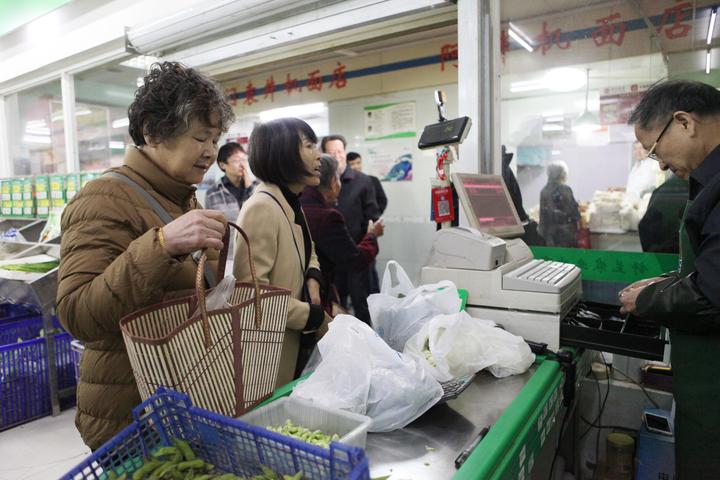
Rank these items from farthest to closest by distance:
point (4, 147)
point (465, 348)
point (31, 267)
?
point (4, 147) < point (31, 267) < point (465, 348)

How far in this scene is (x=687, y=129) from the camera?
1553 mm

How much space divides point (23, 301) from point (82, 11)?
104 inches

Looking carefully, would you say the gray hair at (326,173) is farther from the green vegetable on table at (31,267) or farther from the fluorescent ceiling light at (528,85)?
the green vegetable on table at (31,267)

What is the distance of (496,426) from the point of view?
46.7 inches

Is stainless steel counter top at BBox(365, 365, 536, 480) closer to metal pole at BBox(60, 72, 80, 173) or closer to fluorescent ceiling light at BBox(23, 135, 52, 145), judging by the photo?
metal pole at BBox(60, 72, 80, 173)

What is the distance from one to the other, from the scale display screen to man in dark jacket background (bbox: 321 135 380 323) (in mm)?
2291

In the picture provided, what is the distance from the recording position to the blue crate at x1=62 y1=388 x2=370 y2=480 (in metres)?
0.76

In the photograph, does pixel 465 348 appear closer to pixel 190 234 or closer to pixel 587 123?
pixel 190 234

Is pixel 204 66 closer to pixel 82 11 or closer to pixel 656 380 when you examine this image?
pixel 82 11

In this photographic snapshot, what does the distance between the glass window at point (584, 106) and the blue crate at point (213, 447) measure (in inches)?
98.2

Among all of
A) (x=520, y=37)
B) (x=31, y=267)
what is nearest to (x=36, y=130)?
(x=31, y=267)

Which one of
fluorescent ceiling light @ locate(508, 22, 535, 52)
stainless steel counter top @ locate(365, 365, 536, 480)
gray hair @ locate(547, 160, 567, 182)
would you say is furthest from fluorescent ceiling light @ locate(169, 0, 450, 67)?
stainless steel counter top @ locate(365, 365, 536, 480)

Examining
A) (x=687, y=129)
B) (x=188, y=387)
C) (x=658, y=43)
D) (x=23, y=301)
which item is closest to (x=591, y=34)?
(x=658, y=43)

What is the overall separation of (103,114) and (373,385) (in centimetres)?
643
